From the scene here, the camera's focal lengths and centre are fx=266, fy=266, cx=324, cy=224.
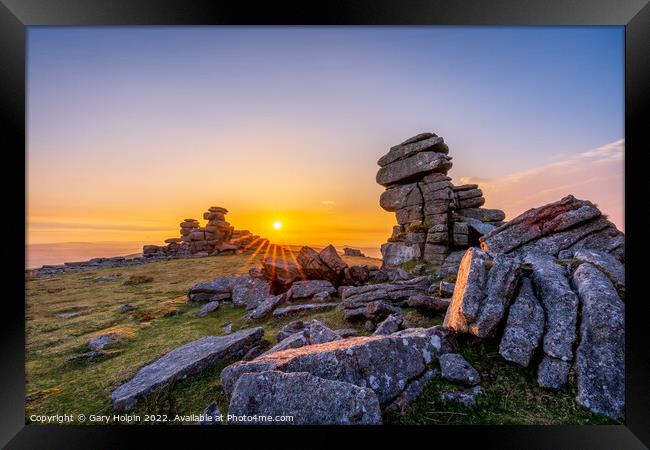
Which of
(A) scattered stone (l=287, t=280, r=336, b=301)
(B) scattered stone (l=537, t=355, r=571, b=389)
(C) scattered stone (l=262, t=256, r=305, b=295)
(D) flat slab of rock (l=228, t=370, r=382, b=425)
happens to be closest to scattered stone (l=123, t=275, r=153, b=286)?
(C) scattered stone (l=262, t=256, r=305, b=295)

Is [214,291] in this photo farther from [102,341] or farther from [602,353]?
[602,353]

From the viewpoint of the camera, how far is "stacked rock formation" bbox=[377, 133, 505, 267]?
24.7 meters

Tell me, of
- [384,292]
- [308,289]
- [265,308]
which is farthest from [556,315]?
[308,289]

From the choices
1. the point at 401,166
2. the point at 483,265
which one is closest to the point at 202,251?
the point at 401,166

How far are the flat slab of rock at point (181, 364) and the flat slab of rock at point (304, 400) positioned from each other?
2777 mm

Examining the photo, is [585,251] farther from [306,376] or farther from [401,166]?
[401,166]

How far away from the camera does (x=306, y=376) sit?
4.97m

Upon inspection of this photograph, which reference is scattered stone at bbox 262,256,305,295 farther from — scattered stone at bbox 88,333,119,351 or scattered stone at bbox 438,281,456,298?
scattered stone at bbox 438,281,456,298

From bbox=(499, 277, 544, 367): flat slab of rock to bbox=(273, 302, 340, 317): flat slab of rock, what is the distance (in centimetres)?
863

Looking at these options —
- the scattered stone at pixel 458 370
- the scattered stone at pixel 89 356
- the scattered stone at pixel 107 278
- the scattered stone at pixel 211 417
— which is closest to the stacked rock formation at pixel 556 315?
the scattered stone at pixel 458 370

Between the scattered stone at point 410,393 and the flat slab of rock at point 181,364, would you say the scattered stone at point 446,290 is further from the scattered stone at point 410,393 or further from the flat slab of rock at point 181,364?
the flat slab of rock at point 181,364

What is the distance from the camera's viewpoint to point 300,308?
1330 centimetres

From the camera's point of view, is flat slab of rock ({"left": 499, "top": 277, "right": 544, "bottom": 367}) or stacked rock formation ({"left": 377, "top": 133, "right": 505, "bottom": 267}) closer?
flat slab of rock ({"left": 499, "top": 277, "right": 544, "bottom": 367})

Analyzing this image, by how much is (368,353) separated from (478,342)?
2721 millimetres
